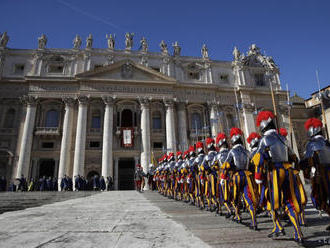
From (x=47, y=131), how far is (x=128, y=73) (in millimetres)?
11254

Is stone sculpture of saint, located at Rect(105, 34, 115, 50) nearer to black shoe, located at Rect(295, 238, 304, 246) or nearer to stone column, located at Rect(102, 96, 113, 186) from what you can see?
stone column, located at Rect(102, 96, 113, 186)

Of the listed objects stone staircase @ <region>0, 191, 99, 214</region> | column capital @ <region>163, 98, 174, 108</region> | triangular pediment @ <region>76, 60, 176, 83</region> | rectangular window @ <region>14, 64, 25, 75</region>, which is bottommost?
stone staircase @ <region>0, 191, 99, 214</region>

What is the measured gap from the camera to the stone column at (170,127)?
2404 centimetres

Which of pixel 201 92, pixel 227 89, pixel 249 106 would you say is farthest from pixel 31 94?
pixel 249 106

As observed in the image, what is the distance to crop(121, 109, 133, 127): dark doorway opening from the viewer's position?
26344 mm

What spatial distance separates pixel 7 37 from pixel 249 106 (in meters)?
32.5

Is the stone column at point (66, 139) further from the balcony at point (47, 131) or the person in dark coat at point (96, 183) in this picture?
the person in dark coat at point (96, 183)

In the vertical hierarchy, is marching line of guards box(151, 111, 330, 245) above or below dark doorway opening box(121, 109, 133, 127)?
below

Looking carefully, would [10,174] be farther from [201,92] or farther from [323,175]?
[323,175]

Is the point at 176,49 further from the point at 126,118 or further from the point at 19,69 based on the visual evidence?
the point at 19,69

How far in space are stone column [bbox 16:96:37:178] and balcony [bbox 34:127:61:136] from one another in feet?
1.98

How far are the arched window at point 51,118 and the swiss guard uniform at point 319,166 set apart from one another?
26.0 metres

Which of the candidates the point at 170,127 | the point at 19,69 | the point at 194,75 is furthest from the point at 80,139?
the point at 194,75

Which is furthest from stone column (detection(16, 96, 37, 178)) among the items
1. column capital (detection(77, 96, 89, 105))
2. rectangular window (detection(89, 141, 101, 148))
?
rectangular window (detection(89, 141, 101, 148))
